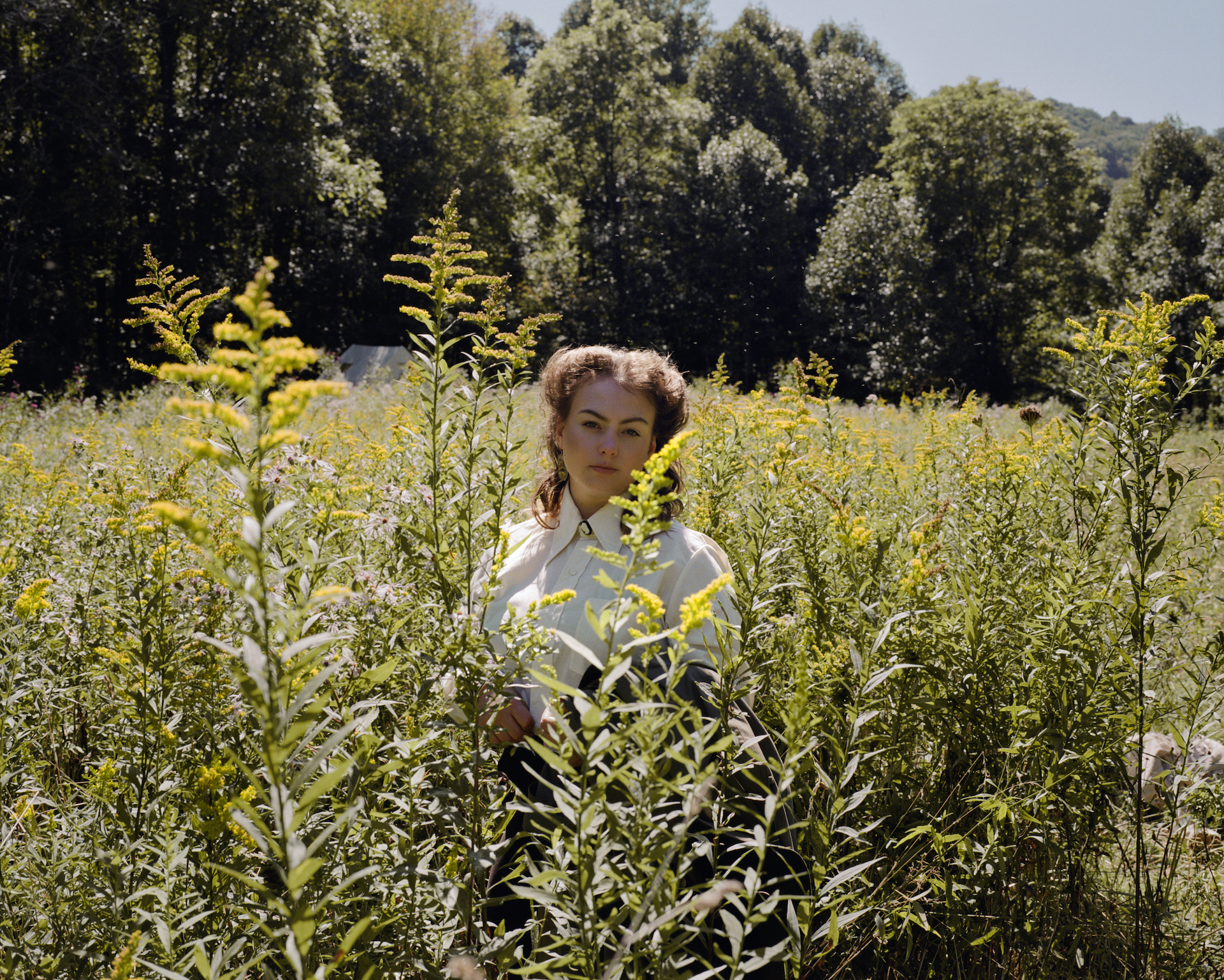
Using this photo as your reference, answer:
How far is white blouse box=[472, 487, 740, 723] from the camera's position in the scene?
210 centimetres

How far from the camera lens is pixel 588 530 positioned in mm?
2502

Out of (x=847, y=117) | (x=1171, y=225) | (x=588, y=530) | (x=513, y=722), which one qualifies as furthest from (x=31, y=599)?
(x=847, y=117)

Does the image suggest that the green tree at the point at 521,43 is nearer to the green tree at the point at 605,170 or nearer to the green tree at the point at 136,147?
the green tree at the point at 605,170

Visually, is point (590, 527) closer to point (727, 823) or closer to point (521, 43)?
point (727, 823)

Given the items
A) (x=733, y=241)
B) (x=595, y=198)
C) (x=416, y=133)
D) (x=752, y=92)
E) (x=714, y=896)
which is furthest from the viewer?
(x=752, y=92)

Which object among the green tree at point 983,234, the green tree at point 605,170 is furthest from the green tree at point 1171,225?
the green tree at point 605,170

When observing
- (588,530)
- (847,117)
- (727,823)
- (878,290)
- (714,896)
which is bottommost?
(727,823)

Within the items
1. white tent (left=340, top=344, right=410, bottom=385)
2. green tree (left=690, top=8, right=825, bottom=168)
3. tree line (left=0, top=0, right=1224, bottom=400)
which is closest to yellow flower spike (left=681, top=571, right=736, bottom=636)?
white tent (left=340, top=344, right=410, bottom=385)

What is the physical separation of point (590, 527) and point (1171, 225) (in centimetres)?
2772

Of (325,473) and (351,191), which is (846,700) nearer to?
(325,473)

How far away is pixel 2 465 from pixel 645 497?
4306mm

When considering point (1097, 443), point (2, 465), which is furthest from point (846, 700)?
point (2, 465)

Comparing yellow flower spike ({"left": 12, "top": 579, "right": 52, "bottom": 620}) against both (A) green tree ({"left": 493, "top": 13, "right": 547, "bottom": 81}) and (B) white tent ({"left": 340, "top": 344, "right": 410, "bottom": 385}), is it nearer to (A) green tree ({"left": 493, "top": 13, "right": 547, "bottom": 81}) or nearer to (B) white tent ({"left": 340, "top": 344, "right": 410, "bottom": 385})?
(B) white tent ({"left": 340, "top": 344, "right": 410, "bottom": 385})

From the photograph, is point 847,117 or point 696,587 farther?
point 847,117
